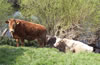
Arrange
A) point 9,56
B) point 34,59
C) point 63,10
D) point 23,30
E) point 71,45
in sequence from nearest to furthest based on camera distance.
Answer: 1. point 34,59
2. point 9,56
3. point 23,30
4. point 71,45
5. point 63,10

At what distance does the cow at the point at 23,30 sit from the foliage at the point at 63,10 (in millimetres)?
3539

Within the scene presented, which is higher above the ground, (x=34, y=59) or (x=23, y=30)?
(x=23, y=30)

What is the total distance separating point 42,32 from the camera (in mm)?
9484

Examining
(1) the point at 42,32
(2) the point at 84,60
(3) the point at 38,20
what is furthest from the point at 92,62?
(3) the point at 38,20

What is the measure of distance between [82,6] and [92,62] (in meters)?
7.11

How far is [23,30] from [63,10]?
187 inches

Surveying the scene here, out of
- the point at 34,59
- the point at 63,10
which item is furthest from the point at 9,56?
the point at 63,10

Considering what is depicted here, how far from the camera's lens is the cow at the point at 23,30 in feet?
27.7

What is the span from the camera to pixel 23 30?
8.84 metres

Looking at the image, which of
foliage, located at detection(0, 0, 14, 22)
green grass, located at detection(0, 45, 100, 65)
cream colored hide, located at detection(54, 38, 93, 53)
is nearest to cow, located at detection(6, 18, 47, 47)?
cream colored hide, located at detection(54, 38, 93, 53)

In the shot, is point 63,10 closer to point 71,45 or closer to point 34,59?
point 71,45

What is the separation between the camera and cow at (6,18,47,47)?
843 centimetres

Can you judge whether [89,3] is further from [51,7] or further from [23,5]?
[23,5]

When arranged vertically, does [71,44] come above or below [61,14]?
below
